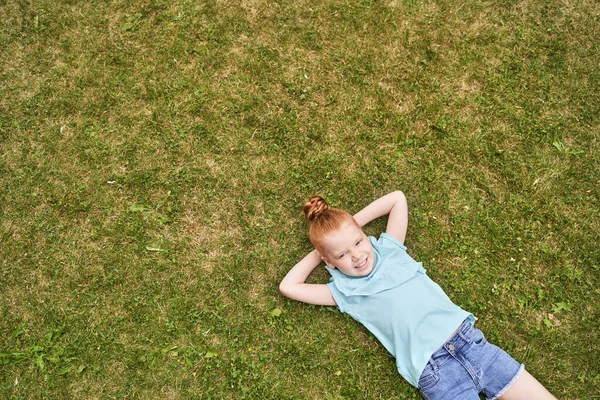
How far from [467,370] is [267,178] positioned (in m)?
2.56

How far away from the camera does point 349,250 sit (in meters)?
4.04

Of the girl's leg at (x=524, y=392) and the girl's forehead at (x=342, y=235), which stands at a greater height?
the girl's forehead at (x=342, y=235)

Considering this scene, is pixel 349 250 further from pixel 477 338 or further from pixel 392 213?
pixel 477 338

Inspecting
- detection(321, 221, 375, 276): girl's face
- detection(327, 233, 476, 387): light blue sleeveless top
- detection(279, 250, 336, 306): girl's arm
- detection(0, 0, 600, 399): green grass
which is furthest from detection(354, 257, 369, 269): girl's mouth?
detection(0, 0, 600, 399): green grass

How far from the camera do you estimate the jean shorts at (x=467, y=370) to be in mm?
3996

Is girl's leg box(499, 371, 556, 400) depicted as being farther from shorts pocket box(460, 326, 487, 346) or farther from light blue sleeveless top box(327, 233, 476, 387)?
light blue sleeveless top box(327, 233, 476, 387)

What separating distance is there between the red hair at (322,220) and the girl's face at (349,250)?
36mm

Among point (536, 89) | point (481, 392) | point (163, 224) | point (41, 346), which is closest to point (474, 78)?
point (536, 89)

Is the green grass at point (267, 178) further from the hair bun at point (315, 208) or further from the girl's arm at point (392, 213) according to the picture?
the hair bun at point (315, 208)

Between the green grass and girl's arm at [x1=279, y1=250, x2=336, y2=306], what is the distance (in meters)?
0.16

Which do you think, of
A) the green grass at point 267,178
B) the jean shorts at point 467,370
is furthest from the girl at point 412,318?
the green grass at point 267,178

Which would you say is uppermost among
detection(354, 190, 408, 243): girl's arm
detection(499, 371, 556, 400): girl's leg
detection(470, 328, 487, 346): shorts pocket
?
detection(354, 190, 408, 243): girl's arm

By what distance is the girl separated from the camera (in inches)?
158

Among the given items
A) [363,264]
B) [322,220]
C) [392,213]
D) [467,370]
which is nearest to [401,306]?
[363,264]
